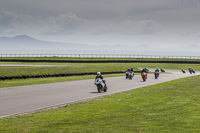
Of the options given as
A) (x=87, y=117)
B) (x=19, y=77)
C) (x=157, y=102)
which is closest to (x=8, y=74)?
(x=19, y=77)

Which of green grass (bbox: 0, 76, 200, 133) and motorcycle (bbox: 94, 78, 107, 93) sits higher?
motorcycle (bbox: 94, 78, 107, 93)

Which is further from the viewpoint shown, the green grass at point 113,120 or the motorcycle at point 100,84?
the motorcycle at point 100,84

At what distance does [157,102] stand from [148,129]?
22.8ft

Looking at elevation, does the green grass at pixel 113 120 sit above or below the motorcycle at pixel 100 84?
below

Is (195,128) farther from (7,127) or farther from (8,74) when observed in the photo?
(8,74)

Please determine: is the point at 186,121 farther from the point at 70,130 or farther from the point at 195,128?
the point at 70,130

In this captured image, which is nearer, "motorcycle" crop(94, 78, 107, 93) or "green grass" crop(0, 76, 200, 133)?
"green grass" crop(0, 76, 200, 133)

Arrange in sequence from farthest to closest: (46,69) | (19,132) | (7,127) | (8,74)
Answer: (46,69) → (8,74) → (7,127) → (19,132)

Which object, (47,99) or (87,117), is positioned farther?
(47,99)

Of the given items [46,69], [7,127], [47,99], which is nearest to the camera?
[7,127]

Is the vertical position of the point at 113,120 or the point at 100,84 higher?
the point at 100,84

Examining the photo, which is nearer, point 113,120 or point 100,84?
point 113,120

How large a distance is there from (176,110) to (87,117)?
391 centimetres

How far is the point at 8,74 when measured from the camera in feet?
114
